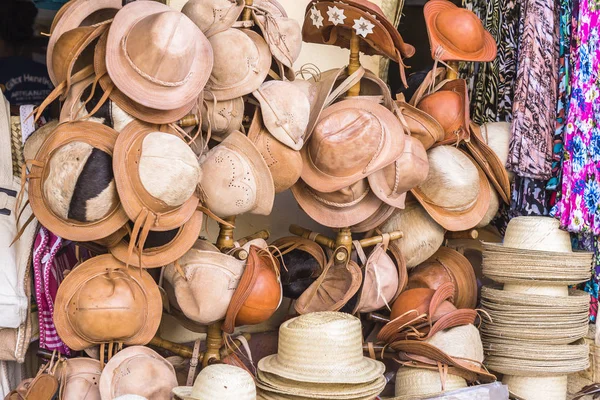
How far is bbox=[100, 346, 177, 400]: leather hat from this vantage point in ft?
8.96

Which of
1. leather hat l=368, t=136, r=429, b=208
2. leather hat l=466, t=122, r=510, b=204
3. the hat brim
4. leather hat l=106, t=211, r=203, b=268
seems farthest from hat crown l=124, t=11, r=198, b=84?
leather hat l=466, t=122, r=510, b=204

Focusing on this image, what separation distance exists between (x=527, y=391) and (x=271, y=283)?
1.46 metres

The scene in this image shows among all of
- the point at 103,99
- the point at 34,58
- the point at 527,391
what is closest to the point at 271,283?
the point at 103,99

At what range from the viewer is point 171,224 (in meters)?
2.74

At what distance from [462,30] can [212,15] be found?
1356 millimetres

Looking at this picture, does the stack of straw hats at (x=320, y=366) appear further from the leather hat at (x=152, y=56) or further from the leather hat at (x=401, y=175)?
the leather hat at (x=152, y=56)

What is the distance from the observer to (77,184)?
2.54 metres

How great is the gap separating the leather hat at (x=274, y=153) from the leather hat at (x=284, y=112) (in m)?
0.03

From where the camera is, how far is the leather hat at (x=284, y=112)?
299 centimetres

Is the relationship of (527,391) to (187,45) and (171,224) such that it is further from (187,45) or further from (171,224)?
(187,45)

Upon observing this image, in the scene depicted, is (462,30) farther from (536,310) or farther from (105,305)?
(105,305)

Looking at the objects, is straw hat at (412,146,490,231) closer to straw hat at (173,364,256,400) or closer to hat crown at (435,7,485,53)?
hat crown at (435,7,485,53)

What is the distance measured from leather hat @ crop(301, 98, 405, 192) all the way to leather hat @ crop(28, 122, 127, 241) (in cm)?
→ 90

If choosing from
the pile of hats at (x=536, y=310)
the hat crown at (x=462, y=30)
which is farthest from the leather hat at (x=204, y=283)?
the hat crown at (x=462, y=30)
